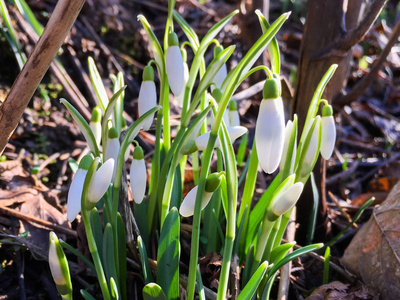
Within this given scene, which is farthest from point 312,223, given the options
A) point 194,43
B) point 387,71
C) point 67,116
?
point 387,71

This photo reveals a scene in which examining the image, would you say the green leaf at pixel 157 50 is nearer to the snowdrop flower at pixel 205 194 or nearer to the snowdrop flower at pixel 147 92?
the snowdrop flower at pixel 147 92

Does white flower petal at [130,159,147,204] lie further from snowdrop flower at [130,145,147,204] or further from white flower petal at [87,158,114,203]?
white flower petal at [87,158,114,203]

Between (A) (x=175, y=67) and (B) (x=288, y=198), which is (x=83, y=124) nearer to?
(A) (x=175, y=67)

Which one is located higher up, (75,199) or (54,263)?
(75,199)

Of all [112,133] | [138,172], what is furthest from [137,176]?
[112,133]

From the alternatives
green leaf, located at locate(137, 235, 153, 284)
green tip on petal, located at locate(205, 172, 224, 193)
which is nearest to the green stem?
green leaf, located at locate(137, 235, 153, 284)
